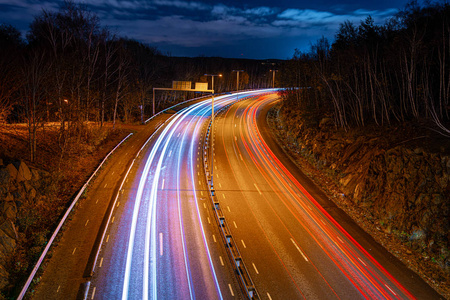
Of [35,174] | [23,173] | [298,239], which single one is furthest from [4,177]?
[298,239]

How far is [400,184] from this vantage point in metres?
20.6

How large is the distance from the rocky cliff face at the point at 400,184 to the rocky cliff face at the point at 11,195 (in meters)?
23.7

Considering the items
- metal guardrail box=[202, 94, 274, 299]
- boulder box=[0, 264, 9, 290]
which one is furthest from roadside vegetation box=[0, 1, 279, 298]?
metal guardrail box=[202, 94, 274, 299]

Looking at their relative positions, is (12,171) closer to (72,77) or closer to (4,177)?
(4,177)

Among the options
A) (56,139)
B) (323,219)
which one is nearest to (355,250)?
(323,219)

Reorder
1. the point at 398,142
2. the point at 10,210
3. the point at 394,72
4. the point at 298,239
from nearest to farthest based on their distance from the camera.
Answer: the point at 10,210 < the point at 298,239 < the point at 398,142 < the point at 394,72

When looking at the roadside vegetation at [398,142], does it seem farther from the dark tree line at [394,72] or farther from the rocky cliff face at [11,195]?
the rocky cliff face at [11,195]

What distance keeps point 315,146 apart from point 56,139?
97.2ft

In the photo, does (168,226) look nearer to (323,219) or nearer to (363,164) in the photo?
(323,219)

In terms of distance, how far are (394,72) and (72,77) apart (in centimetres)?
3398

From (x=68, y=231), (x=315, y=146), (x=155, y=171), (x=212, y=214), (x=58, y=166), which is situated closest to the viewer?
(x=68, y=231)

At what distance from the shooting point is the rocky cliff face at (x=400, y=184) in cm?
1747

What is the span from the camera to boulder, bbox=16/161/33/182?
18.7 m

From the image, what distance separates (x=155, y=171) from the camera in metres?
29.1
